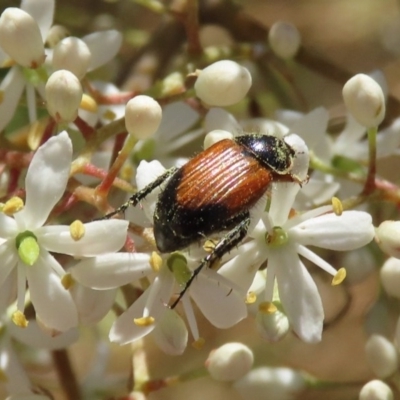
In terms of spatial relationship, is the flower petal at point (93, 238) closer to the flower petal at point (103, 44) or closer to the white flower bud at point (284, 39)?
the flower petal at point (103, 44)

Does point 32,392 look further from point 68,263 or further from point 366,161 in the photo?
point 366,161

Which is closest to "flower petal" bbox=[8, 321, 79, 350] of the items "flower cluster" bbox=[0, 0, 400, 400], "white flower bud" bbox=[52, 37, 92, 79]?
"flower cluster" bbox=[0, 0, 400, 400]

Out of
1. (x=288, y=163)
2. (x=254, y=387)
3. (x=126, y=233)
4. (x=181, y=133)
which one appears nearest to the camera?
(x=126, y=233)

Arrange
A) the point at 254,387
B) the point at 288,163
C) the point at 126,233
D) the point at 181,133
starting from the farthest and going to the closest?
the point at 181,133 < the point at 254,387 < the point at 288,163 < the point at 126,233

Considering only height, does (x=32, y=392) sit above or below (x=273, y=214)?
below

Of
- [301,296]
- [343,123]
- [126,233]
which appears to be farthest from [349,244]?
[343,123]

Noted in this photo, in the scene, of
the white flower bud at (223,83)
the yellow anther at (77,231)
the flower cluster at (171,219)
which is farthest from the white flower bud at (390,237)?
the yellow anther at (77,231)

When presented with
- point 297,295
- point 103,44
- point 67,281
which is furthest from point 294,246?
point 103,44
